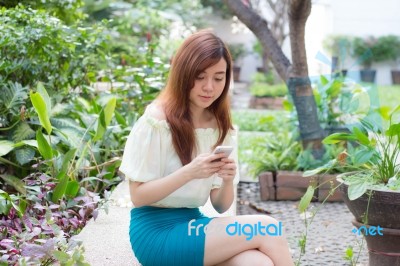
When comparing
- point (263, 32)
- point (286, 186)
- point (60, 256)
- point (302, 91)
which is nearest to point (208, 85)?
point (60, 256)

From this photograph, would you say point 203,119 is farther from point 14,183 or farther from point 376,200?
point 14,183

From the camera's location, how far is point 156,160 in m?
2.75

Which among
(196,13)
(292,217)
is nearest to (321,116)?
(292,217)

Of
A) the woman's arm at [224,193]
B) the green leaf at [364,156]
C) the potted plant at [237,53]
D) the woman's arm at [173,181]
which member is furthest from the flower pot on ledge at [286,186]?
the potted plant at [237,53]

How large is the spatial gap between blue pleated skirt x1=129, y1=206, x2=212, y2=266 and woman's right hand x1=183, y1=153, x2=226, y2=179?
243 millimetres

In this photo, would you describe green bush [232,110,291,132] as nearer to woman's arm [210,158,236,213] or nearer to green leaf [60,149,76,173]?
green leaf [60,149,76,173]

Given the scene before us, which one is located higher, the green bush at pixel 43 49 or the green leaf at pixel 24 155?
the green bush at pixel 43 49

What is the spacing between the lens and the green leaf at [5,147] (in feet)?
12.7

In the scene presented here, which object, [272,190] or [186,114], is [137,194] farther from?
[272,190]

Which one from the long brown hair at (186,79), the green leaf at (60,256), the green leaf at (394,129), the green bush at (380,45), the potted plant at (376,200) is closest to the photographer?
the green leaf at (60,256)

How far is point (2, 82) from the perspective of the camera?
436 centimetres

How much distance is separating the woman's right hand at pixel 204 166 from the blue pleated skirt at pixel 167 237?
0.80ft

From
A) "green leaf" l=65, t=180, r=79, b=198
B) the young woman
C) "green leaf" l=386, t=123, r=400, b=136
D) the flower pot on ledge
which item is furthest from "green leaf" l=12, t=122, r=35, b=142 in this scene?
"green leaf" l=386, t=123, r=400, b=136

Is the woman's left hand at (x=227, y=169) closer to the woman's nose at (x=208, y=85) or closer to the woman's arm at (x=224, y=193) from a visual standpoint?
the woman's arm at (x=224, y=193)
